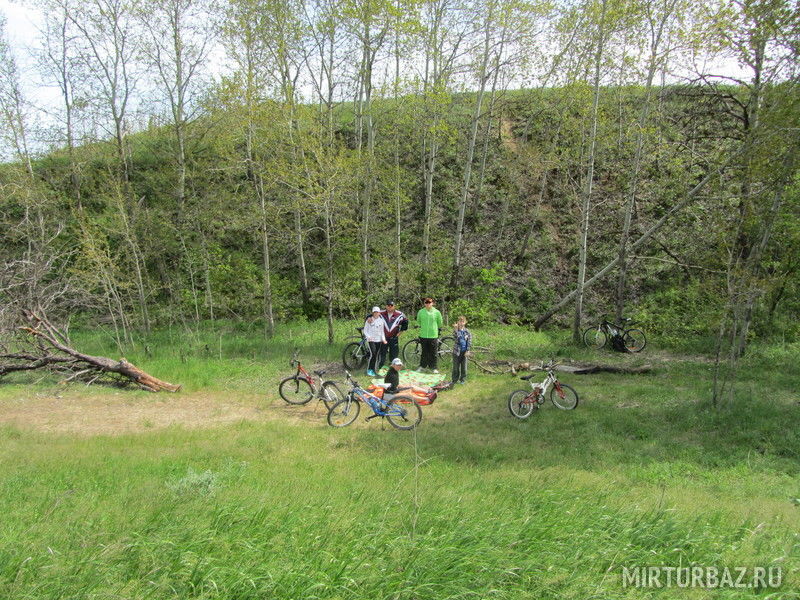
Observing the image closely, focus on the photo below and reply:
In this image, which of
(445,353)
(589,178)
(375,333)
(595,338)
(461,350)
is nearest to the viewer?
(461,350)

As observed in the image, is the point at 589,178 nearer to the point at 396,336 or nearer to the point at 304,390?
the point at 396,336

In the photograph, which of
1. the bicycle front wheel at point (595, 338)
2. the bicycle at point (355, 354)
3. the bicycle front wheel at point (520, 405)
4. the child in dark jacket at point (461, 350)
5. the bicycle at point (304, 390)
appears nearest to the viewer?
the bicycle front wheel at point (520, 405)

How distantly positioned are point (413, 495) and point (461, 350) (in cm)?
668

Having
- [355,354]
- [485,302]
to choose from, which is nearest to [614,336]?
[485,302]

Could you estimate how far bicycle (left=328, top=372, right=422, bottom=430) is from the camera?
8930 mm

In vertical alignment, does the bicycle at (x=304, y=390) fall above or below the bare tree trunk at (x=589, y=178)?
below

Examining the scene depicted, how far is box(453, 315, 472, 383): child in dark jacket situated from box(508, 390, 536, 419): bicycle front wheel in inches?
80.4

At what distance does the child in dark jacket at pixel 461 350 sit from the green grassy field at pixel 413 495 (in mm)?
472

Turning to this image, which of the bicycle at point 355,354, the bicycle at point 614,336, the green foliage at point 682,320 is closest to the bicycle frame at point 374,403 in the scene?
the bicycle at point 355,354

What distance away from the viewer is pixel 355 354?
1309 centimetres

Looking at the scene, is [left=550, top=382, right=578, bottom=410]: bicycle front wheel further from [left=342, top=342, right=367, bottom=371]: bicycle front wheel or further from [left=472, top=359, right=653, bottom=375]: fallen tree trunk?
[left=342, top=342, right=367, bottom=371]: bicycle front wheel

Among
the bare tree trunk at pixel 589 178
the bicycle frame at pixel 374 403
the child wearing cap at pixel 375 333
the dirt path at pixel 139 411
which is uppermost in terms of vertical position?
the bare tree trunk at pixel 589 178

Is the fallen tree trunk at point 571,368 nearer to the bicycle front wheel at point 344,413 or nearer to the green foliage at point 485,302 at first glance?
the bicycle front wheel at point 344,413

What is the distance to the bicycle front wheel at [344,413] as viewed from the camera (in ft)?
29.8
